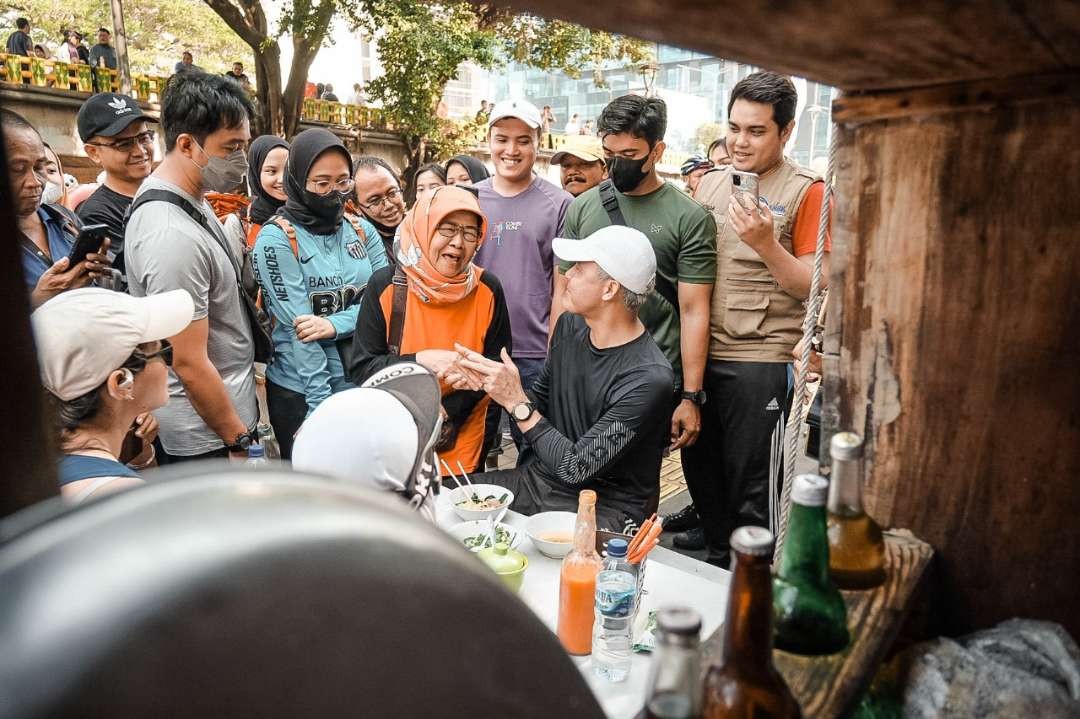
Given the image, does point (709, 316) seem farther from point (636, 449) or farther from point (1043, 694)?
point (1043, 694)

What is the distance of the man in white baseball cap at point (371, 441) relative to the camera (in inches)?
50.1

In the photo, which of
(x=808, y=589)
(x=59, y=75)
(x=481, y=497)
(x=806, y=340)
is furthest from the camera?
(x=59, y=75)

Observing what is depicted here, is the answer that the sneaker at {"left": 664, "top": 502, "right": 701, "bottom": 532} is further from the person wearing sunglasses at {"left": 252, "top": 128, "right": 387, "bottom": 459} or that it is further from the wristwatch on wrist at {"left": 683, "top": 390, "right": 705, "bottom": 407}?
the person wearing sunglasses at {"left": 252, "top": 128, "right": 387, "bottom": 459}

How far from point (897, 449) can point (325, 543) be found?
→ 2.47 feet


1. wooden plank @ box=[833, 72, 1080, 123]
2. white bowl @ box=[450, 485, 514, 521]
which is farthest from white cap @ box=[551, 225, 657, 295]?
wooden plank @ box=[833, 72, 1080, 123]

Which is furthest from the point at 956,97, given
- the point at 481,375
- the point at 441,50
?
the point at 441,50

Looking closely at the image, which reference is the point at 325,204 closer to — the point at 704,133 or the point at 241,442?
the point at 241,442

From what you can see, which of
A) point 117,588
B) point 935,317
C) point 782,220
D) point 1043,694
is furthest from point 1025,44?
point 782,220

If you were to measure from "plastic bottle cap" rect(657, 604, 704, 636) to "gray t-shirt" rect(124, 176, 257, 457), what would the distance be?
2246 mm

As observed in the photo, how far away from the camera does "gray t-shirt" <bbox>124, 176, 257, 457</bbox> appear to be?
7.53 ft

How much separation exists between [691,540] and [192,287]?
270 centimetres

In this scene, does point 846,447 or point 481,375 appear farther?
point 481,375

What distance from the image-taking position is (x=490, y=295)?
297 cm

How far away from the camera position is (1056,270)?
69 cm
